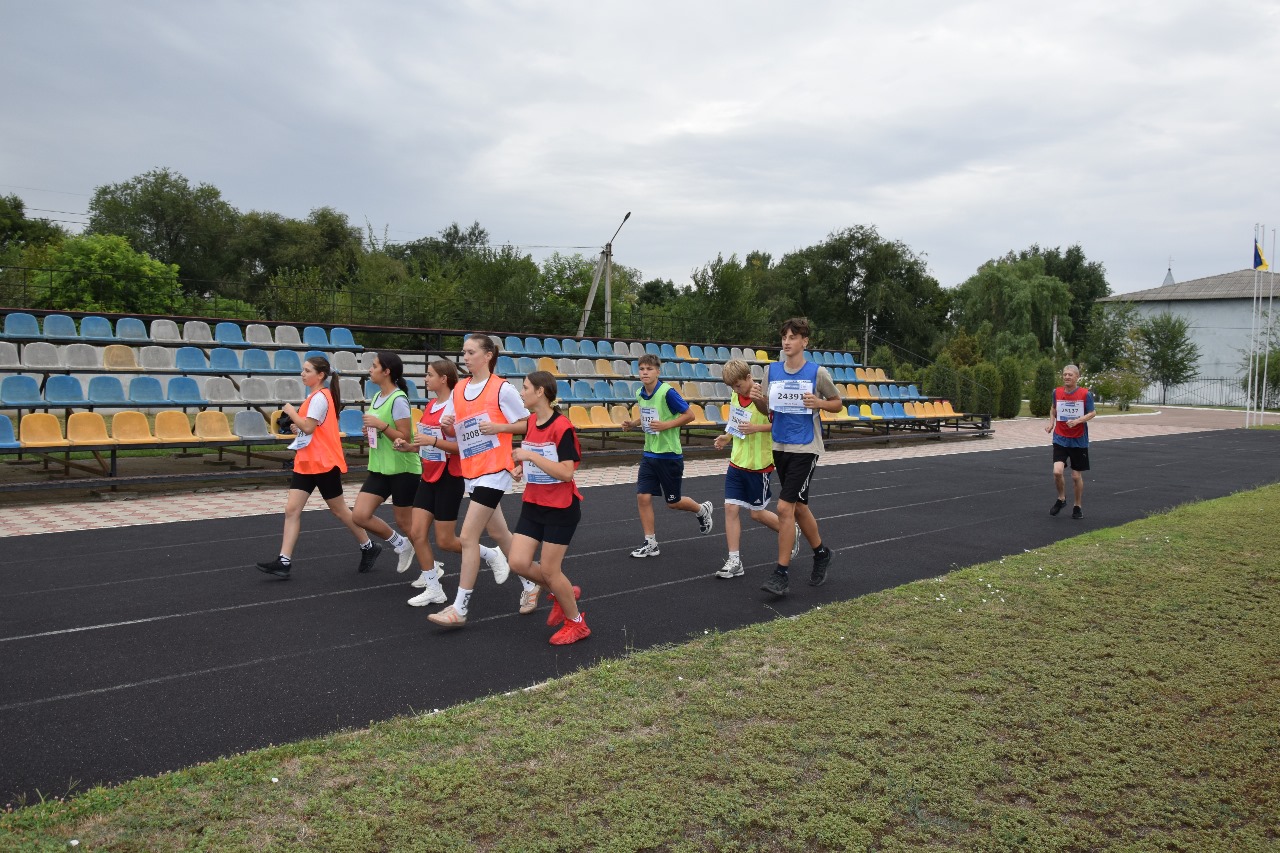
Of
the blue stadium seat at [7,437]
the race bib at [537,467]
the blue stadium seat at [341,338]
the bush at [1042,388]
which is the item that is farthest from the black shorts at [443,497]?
the bush at [1042,388]

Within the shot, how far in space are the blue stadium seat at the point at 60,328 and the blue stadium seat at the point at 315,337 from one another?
3627mm

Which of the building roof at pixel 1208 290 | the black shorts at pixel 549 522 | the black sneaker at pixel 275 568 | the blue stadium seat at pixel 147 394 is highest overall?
the building roof at pixel 1208 290

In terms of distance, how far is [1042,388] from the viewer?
35656mm

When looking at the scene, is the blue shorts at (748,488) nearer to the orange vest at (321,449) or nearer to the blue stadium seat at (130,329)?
the orange vest at (321,449)

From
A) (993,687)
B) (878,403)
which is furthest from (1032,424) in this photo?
(993,687)

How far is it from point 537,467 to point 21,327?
A: 13010 mm

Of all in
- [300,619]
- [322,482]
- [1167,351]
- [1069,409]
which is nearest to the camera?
[300,619]

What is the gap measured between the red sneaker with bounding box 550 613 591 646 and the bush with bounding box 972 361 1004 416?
2843 centimetres

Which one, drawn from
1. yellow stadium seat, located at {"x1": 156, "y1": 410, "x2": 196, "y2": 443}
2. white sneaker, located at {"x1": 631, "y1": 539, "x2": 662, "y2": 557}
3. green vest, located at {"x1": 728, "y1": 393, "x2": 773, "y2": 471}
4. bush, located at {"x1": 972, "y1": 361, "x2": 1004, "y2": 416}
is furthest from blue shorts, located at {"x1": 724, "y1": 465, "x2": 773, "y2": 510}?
bush, located at {"x1": 972, "y1": 361, "x2": 1004, "y2": 416}

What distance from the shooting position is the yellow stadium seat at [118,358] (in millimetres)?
13508

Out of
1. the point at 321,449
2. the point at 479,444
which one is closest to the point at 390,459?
the point at 321,449

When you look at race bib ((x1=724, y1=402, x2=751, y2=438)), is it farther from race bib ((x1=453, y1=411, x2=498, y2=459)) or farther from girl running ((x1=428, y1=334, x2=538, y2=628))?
race bib ((x1=453, y1=411, x2=498, y2=459))

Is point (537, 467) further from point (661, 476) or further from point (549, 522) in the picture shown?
point (661, 476)

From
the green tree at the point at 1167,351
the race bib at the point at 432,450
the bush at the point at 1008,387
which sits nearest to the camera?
the race bib at the point at 432,450
